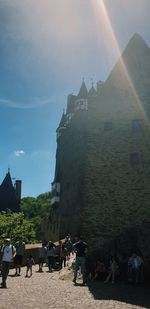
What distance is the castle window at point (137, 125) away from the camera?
1136 inches

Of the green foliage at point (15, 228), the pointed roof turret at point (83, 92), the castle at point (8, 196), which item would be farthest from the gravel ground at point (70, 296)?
the castle at point (8, 196)

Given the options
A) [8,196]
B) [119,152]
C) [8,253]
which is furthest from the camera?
[8,196]

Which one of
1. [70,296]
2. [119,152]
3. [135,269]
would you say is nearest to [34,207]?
[119,152]

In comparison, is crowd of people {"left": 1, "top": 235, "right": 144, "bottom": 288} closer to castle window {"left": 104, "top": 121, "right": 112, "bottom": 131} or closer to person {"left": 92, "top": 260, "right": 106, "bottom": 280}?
person {"left": 92, "top": 260, "right": 106, "bottom": 280}

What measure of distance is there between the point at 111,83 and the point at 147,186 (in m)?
8.23

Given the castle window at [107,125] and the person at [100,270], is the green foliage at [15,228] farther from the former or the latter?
the person at [100,270]

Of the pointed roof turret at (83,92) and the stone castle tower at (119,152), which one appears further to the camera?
the pointed roof turret at (83,92)

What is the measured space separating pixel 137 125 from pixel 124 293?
18.2 m

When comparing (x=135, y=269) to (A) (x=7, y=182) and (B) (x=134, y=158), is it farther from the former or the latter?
(A) (x=7, y=182)

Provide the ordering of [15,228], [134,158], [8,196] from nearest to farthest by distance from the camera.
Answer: [134,158] < [15,228] < [8,196]

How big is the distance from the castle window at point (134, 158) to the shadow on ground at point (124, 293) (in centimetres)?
1420

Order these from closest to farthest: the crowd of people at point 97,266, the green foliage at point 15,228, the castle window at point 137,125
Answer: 1. the crowd of people at point 97,266
2. the castle window at point 137,125
3. the green foliage at point 15,228

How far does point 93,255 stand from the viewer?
1706cm

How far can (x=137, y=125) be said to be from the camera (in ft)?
95.0
